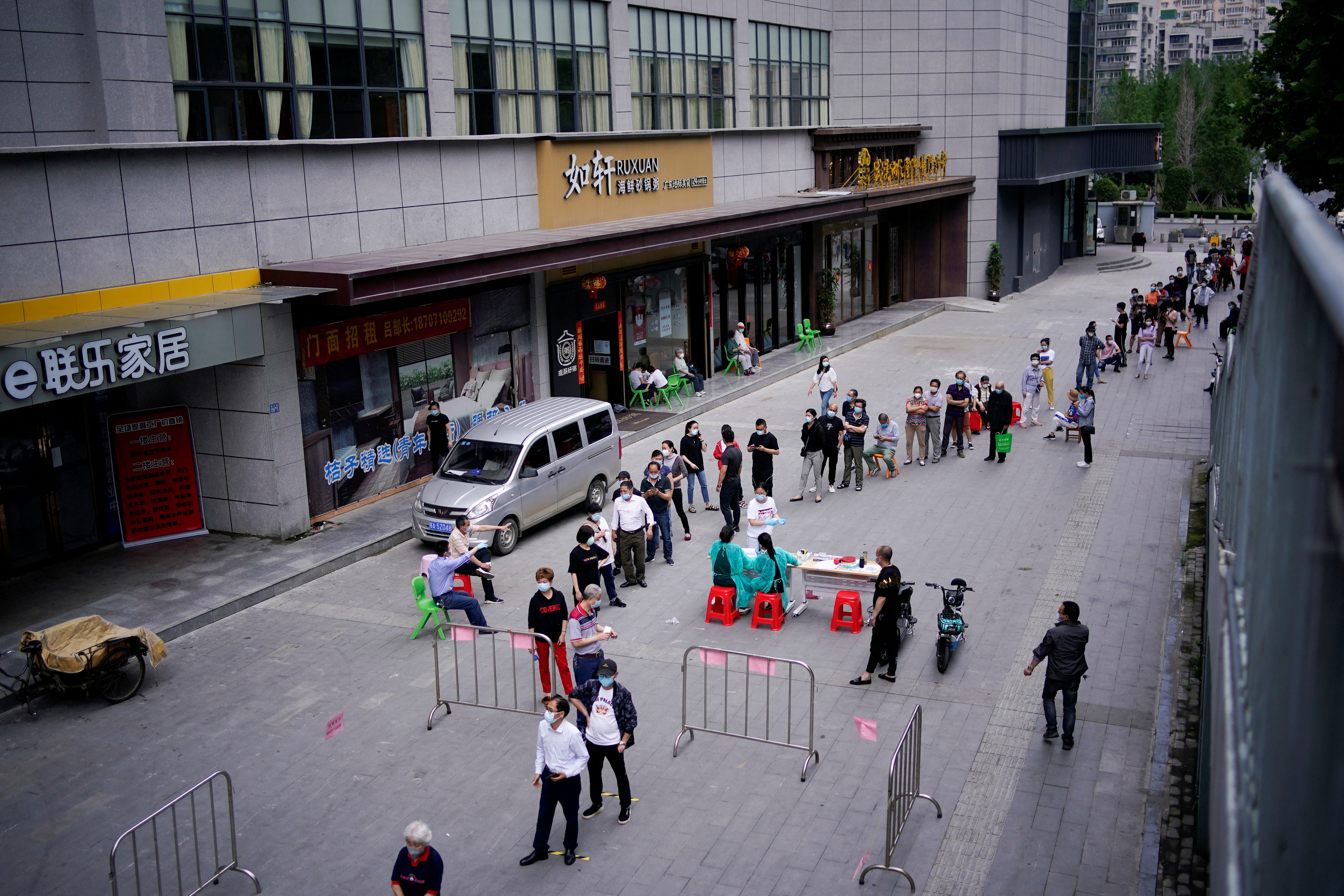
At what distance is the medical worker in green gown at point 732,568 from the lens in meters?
14.5

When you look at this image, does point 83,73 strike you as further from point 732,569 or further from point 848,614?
point 848,614

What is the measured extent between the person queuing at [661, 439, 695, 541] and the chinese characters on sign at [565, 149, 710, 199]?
319 inches

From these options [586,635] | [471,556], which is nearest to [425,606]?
[471,556]

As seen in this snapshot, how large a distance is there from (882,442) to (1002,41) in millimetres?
25995

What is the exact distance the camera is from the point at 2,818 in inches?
414

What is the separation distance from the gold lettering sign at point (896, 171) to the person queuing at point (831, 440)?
57.3 feet

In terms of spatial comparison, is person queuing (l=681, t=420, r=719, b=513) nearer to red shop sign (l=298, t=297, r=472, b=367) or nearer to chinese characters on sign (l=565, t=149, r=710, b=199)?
red shop sign (l=298, t=297, r=472, b=367)

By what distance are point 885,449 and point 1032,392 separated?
5.15 metres

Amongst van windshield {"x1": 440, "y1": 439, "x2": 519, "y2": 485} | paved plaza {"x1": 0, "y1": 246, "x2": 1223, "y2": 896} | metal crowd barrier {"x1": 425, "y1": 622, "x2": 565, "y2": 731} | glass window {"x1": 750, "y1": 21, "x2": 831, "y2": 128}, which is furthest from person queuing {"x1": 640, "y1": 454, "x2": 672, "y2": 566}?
glass window {"x1": 750, "y1": 21, "x2": 831, "y2": 128}

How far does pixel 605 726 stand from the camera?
32.3ft

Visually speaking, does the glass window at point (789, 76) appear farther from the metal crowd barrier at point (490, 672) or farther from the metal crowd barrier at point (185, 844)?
the metal crowd barrier at point (185, 844)

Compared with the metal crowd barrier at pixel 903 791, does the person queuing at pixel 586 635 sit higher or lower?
higher

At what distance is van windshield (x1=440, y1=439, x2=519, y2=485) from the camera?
1769 centimetres

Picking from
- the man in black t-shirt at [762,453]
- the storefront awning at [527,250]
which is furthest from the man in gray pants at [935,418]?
the storefront awning at [527,250]
